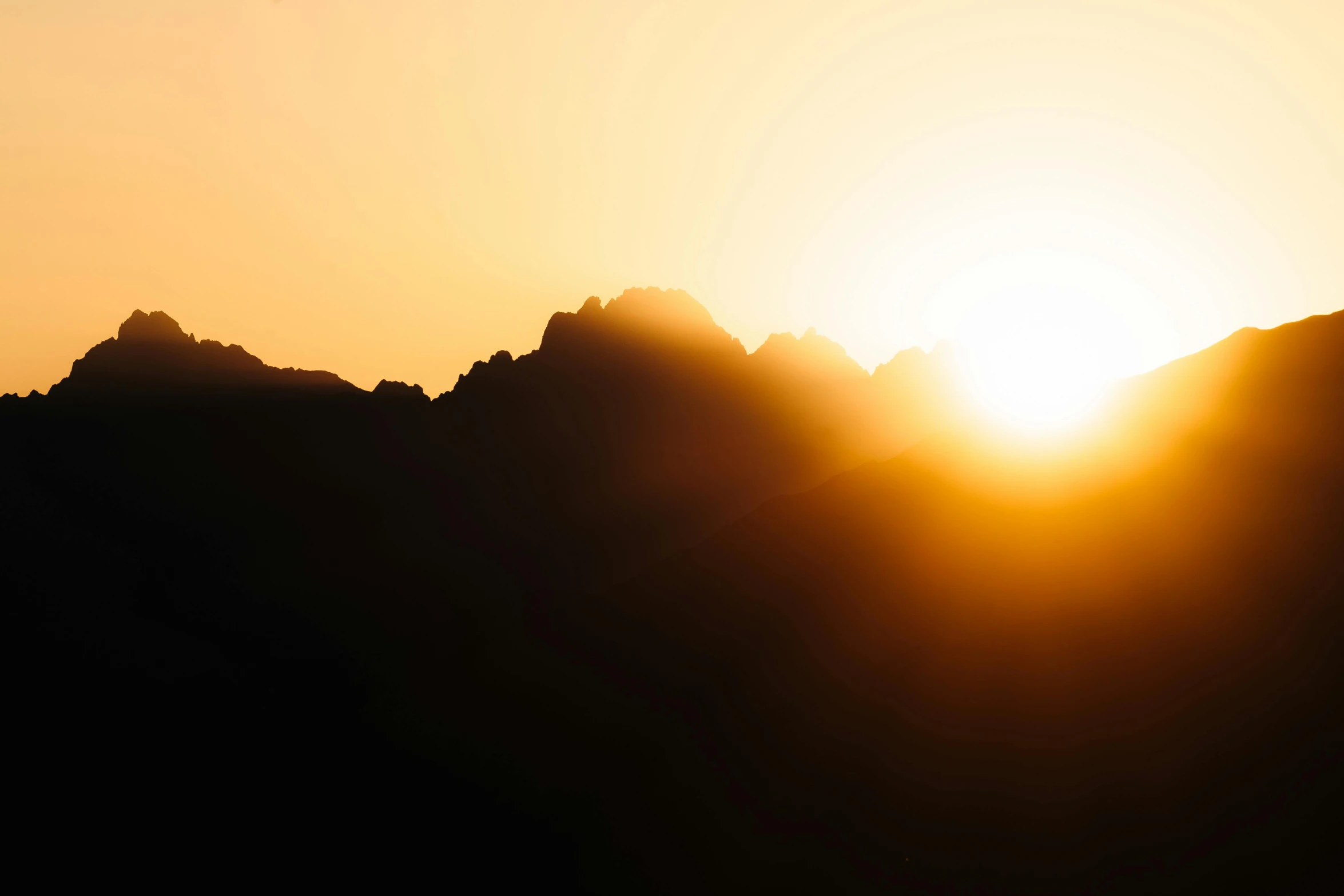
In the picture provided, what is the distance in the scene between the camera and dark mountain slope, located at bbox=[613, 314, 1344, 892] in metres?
41.8

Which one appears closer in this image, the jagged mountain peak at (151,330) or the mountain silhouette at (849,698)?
the mountain silhouette at (849,698)

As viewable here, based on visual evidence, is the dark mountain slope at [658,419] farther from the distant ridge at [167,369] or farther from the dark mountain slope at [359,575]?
the distant ridge at [167,369]

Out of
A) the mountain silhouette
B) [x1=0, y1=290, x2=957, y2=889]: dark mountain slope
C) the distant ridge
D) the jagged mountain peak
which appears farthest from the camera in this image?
the jagged mountain peak

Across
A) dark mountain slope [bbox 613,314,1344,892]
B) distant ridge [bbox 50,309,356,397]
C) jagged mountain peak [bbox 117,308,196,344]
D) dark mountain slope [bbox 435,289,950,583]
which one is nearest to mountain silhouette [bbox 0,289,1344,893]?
dark mountain slope [bbox 613,314,1344,892]

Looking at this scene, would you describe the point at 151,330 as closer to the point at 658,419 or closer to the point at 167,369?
the point at 167,369

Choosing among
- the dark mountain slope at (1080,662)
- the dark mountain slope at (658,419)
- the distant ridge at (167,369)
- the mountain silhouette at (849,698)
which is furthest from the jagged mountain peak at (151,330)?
the dark mountain slope at (1080,662)

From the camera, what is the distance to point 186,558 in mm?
130250

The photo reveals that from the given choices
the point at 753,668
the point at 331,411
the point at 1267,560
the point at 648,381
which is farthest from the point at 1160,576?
the point at 331,411

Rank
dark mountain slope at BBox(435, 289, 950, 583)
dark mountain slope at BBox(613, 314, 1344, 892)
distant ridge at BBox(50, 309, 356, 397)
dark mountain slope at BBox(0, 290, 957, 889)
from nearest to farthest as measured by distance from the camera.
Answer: dark mountain slope at BBox(613, 314, 1344, 892) < dark mountain slope at BBox(0, 290, 957, 889) < dark mountain slope at BBox(435, 289, 950, 583) < distant ridge at BBox(50, 309, 356, 397)

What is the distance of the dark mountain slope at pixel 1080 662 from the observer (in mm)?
41844

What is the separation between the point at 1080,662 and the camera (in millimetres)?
48812

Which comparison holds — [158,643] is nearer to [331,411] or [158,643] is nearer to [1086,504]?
[331,411]

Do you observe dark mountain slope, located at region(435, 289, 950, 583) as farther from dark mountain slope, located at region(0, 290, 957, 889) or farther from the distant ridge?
the distant ridge

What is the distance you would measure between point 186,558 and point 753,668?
11052 centimetres
